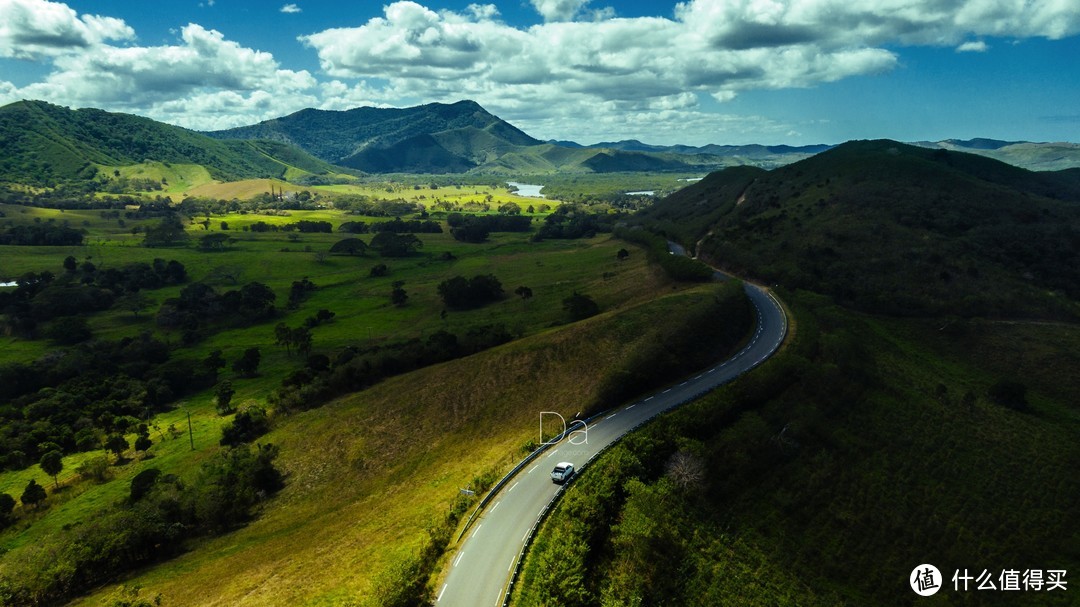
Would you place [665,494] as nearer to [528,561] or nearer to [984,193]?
[528,561]

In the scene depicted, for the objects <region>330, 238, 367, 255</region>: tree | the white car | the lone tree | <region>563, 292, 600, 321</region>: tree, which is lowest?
the lone tree

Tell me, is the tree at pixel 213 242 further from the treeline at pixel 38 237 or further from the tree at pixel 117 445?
the tree at pixel 117 445

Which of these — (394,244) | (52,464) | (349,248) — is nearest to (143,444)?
(52,464)

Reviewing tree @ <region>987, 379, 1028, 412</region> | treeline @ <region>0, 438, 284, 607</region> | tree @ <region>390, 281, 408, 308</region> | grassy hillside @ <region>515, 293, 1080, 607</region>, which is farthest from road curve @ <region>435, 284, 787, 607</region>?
tree @ <region>390, 281, 408, 308</region>

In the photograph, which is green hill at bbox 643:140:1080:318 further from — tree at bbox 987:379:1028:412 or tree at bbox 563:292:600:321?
tree at bbox 563:292:600:321

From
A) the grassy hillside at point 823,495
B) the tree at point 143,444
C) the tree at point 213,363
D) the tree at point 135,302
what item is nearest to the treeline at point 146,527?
the tree at point 143,444
